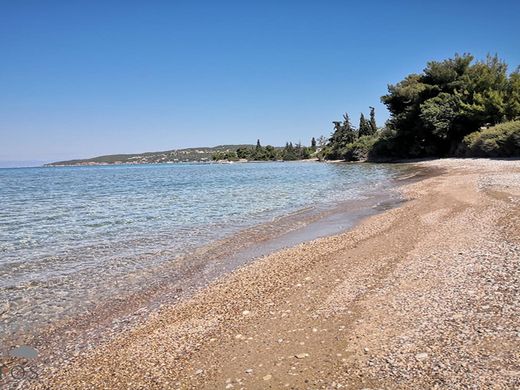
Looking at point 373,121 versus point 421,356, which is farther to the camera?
point 373,121

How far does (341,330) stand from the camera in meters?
6.00

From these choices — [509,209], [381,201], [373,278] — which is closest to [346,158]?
[381,201]

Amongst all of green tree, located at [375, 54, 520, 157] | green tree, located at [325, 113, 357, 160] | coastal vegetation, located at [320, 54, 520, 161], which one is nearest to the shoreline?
coastal vegetation, located at [320, 54, 520, 161]

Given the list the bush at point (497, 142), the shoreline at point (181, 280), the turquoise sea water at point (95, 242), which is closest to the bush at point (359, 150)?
the bush at point (497, 142)

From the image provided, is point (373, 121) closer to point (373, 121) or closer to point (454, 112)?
point (373, 121)

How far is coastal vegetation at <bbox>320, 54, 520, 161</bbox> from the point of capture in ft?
167

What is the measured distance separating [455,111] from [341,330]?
63.5 m

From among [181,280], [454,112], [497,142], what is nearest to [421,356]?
[181,280]

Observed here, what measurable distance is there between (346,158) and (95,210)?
297 ft

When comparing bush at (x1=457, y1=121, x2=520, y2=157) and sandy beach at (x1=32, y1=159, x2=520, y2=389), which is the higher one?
bush at (x1=457, y1=121, x2=520, y2=157)

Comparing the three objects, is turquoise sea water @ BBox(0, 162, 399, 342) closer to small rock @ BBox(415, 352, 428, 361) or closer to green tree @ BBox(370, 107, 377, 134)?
small rock @ BBox(415, 352, 428, 361)

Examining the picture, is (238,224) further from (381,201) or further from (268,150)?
(268,150)

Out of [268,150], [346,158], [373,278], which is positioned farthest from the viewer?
[268,150]

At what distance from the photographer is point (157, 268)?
11.2 metres
